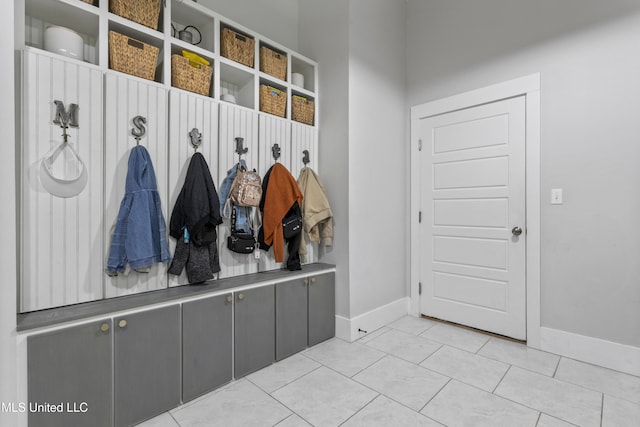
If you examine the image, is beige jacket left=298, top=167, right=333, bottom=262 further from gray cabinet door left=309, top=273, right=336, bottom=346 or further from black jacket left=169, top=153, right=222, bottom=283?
black jacket left=169, top=153, right=222, bottom=283

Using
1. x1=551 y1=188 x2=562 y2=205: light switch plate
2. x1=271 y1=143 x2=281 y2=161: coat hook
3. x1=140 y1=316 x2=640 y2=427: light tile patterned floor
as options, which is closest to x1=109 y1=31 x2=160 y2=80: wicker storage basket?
x1=271 y1=143 x2=281 y2=161: coat hook

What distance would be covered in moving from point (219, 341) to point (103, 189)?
1.15 meters

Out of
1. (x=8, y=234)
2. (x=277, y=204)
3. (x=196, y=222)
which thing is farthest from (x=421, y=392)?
(x=8, y=234)

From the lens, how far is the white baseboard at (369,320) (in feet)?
8.84

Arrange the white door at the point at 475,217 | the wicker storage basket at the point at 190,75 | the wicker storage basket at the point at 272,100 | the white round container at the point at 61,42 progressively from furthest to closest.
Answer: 1. the white door at the point at 475,217
2. the wicker storage basket at the point at 272,100
3. the wicker storage basket at the point at 190,75
4. the white round container at the point at 61,42

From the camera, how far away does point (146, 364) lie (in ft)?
5.41

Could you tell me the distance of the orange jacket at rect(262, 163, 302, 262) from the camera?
243cm

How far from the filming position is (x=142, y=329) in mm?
1641

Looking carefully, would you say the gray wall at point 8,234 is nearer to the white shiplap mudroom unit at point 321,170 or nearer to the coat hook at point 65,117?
the white shiplap mudroom unit at point 321,170

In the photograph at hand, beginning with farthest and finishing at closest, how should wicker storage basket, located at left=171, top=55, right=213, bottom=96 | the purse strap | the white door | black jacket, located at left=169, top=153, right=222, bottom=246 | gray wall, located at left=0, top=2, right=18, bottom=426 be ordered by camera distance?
the white door, the purse strap, wicker storage basket, located at left=171, top=55, right=213, bottom=96, black jacket, located at left=169, top=153, right=222, bottom=246, gray wall, located at left=0, top=2, right=18, bottom=426

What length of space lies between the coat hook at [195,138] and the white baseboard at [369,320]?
1.87 m

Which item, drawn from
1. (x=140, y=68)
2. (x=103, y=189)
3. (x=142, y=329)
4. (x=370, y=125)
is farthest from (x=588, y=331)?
(x=140, y=68)

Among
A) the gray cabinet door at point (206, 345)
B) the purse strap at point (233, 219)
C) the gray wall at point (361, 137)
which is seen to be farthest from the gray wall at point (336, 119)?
the gray cabinet door at point (206, 345)

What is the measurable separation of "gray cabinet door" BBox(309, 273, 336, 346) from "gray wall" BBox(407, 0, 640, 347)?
5.76 ft
